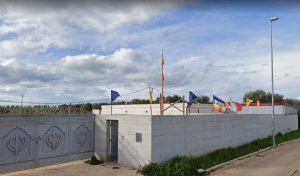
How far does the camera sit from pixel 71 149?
52.6 feet

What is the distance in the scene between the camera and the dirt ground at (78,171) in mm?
14258

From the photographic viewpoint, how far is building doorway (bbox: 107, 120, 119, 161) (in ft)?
57.2

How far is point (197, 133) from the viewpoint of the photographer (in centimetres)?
1800

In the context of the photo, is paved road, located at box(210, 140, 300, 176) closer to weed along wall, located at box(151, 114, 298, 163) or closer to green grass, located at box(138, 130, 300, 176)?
green grass, located at box(138, 130, 300, 176)

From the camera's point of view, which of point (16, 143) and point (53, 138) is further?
point (53, 138)

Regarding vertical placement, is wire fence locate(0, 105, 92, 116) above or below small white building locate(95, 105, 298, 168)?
above

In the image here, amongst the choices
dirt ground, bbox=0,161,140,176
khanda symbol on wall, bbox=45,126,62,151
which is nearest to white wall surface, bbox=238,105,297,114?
dirt ground, bbox=0,161,140,176

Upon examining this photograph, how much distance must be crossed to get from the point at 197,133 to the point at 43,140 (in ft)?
26.2

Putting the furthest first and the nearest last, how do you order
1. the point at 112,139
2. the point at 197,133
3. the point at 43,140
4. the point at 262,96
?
the point at 262,96 < the point at 197,133 < the point at 112,139 < the point at 43,140

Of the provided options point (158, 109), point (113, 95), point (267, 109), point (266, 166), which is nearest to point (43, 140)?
point (113, 95)

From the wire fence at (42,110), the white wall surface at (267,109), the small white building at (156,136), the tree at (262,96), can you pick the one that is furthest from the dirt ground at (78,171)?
the tree at (262,96)

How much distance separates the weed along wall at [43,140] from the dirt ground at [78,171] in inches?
14.7

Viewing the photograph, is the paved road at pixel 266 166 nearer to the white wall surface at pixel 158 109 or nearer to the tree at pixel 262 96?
the white wall surface at pixel 158 109

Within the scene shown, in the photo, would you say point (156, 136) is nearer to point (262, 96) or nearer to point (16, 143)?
point (16, 143)
